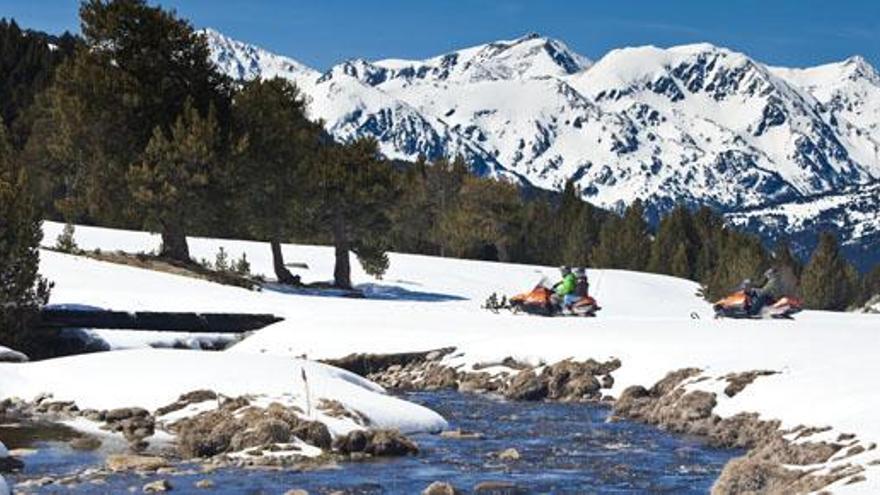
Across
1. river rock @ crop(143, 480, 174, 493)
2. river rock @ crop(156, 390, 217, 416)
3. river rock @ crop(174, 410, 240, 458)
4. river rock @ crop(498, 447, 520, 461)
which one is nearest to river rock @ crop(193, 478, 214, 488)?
river rock @ crop(143, 480, 174, 493)

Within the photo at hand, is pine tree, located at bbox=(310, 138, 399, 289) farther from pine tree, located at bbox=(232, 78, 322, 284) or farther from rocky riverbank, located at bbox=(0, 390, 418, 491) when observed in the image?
rocky riverbank, located at bbox=(0, 390, 418, 491)

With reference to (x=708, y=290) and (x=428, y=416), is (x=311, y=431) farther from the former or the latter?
(x=708, y=290)

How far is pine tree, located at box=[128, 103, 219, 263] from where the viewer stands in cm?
4981

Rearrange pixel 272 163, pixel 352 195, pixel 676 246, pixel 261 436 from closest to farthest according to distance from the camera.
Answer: pixel 261 436 < pixel 272 163 < pixel 352 195 < pixel 676 246

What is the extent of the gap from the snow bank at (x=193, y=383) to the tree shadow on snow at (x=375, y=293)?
84.2 feet

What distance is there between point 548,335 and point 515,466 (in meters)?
14.4

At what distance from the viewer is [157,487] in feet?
60.2

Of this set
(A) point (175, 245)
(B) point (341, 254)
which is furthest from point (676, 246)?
(A) point (175, 245)

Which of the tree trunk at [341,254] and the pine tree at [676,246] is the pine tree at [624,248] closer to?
the pine tree at [676,246]

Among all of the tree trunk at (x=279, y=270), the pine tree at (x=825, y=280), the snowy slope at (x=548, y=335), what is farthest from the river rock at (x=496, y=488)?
the pine tree at (x=825, y=280)

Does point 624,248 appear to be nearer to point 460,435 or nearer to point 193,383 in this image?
point 460,435

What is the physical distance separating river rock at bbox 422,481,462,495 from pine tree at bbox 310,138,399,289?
38.3 m

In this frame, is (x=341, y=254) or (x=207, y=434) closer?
(x=207, y=434)

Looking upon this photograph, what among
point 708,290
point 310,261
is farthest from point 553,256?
point 310,261
